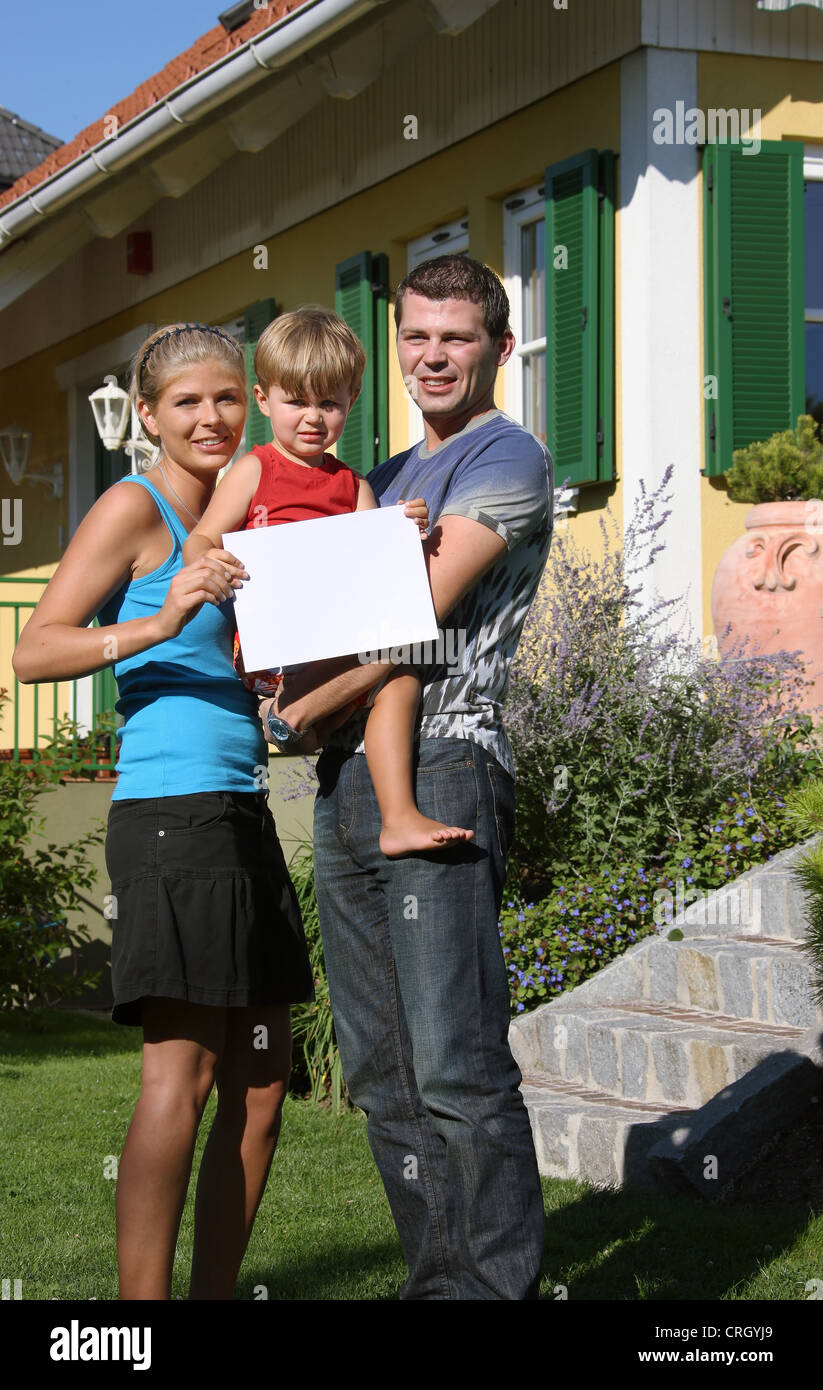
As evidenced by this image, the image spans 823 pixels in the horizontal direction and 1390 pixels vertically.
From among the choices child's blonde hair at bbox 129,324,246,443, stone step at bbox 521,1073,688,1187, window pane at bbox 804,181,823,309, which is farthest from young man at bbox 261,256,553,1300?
window pane at bbox 804,181,823,309

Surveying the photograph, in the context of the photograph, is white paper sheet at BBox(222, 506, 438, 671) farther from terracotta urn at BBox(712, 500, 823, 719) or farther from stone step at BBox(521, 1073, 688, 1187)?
terracotta urn at BBox(712, 500, 823, 719)

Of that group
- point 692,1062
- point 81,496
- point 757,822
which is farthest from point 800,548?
point 81,496

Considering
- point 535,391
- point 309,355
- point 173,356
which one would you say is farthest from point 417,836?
point 535,391

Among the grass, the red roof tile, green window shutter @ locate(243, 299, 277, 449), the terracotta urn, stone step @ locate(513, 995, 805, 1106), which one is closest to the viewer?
the grass

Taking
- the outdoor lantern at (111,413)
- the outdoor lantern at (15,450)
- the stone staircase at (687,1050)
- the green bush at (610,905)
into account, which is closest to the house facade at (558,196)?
the outdoor lantern at (111,413)

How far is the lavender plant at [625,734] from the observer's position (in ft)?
19.8

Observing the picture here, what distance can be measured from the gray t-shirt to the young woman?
0.26 metres

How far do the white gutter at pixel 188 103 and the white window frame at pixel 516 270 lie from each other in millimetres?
1352

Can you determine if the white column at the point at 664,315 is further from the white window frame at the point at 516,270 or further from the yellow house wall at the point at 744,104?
the white window frame at the point at 516,270

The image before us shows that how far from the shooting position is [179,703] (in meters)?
2.58

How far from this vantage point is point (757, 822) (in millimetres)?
6043

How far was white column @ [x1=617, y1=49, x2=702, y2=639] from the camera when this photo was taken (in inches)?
289

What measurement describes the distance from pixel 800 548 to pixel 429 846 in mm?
4618
